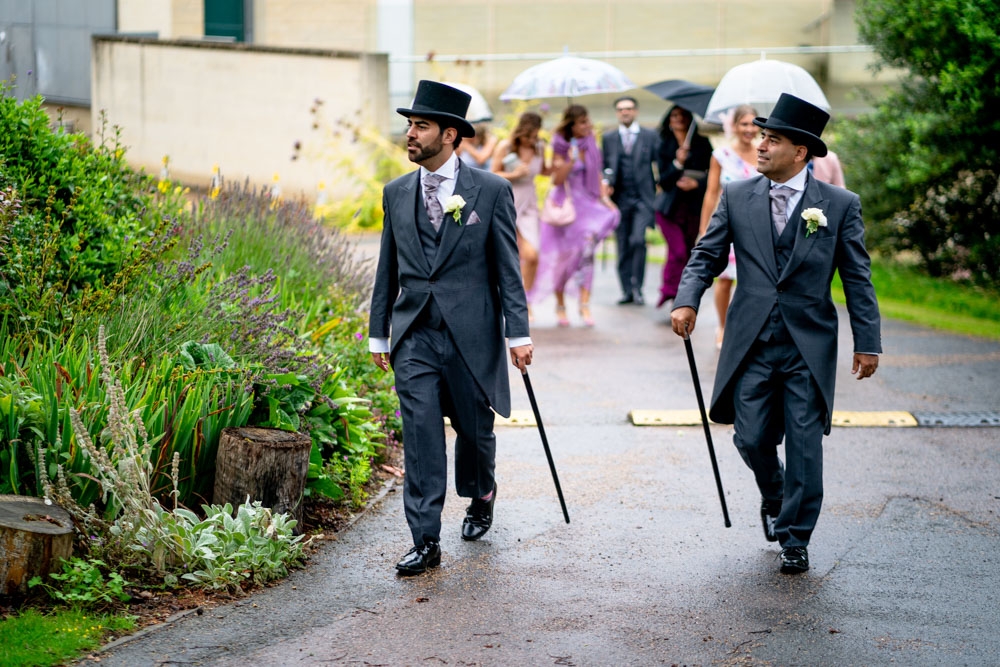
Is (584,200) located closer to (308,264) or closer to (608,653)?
(308,264)

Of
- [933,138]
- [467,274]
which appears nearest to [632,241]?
[933,138]

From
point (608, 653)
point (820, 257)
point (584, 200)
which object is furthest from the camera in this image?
point (584, 200)

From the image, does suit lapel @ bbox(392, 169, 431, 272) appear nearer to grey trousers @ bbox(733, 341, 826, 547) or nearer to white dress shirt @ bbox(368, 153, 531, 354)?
white dress shirt @ bbox(368, 153, 531, 354)

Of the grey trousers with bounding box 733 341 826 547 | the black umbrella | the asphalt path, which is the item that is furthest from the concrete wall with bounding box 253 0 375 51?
the grey trousers with bounding box 733 341 826 547

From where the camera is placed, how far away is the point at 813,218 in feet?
19.3

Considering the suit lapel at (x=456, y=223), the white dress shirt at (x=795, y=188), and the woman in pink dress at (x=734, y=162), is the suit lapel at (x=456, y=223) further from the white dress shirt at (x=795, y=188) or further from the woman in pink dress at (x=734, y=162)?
the woman in pink dress at (x=734, y=162)

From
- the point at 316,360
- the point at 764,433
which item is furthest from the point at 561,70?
the point at 764,433

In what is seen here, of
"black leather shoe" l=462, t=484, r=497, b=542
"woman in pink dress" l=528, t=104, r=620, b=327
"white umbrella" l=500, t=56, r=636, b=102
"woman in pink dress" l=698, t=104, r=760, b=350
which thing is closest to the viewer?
"black leather shoe" l=462, t=484, r=497, b=542

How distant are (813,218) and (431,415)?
1845 millimetres

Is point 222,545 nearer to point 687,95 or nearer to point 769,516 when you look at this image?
point 769,516

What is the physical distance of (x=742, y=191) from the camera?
613 centimetres

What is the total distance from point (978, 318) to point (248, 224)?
8.37m

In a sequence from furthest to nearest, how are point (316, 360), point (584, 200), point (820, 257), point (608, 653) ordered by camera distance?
1. point (584, 200)
2. point (316, 360)
3. point (820, 257)
4. point (608, 653)

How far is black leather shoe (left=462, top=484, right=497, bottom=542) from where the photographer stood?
6.34 meters
